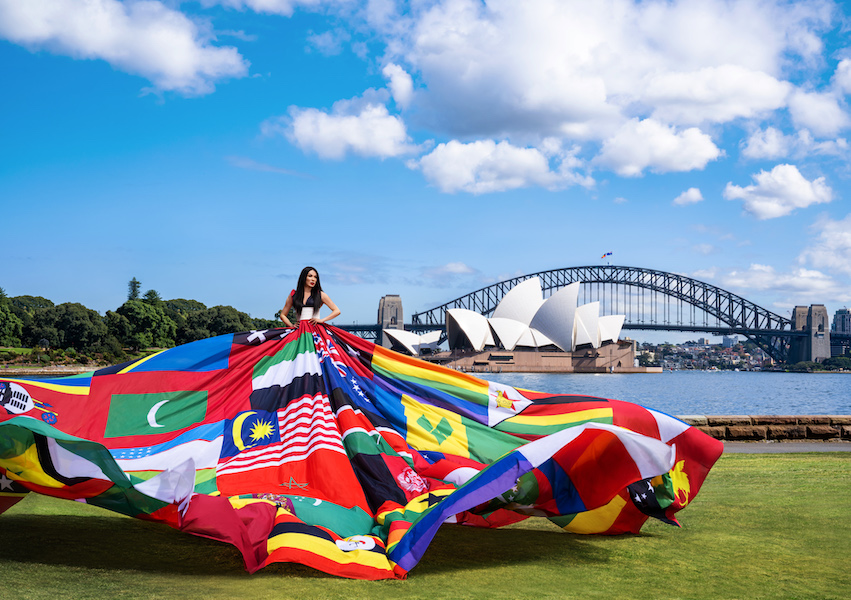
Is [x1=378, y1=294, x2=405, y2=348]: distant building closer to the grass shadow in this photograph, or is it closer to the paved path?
the paved path

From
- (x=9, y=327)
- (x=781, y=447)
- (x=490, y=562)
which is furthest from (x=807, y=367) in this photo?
(x=490, y=562)

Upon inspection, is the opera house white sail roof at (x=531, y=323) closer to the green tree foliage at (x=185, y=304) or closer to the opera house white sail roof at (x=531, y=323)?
the opera house white sail roof at (x=531, y=323)

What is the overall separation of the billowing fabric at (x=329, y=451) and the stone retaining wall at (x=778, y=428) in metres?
5.94

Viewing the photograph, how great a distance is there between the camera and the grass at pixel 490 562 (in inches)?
110

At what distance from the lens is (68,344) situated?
71.0 meters

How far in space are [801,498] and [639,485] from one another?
2153 mm

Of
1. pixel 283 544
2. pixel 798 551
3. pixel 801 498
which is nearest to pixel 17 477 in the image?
pixel 283 544

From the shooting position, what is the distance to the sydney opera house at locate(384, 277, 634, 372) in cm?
7788

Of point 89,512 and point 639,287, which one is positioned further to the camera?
point 639,287

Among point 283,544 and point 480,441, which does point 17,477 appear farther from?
point 480,441

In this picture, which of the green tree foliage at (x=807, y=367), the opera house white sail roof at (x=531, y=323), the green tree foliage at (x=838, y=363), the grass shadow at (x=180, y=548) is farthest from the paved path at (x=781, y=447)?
the green tree foliage at (x=838, y=363)

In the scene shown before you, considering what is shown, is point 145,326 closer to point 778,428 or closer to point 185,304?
point 185,304

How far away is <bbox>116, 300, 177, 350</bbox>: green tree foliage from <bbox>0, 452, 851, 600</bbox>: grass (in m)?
72.1

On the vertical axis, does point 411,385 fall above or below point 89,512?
above
